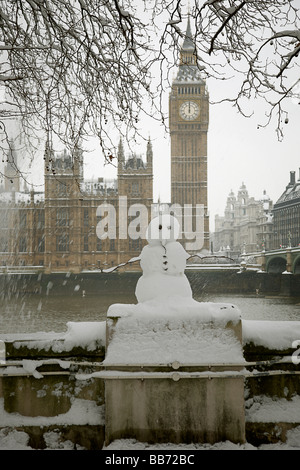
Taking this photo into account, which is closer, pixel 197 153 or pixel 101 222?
pixel 101 222

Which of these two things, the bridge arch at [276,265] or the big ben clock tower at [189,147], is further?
the big ben clock tower at [189,147]

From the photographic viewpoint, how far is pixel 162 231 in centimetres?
355

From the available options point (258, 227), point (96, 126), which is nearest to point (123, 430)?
point (96, 126)

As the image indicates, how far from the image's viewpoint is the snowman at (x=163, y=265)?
10.9 feet

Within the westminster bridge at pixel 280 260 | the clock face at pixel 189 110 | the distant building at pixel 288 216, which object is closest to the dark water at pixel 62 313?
the westminster bridge at pixel 280 260

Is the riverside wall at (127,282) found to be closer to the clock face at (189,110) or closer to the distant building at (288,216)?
the distant building at (288,216)

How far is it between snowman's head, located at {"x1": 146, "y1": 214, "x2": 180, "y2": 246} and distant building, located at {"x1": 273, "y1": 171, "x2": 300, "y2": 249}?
58396 millimetres

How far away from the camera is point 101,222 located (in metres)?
51.5

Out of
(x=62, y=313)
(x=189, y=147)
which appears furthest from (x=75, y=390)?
(x=189, y=147)

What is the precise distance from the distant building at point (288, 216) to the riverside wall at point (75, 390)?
58.5 meters

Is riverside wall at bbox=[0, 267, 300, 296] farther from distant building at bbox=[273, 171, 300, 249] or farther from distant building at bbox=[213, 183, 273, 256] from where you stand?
distant building at bbox=[273, 171, 300, 249]

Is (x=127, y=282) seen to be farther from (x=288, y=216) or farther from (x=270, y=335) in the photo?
(x=270, y=335)
